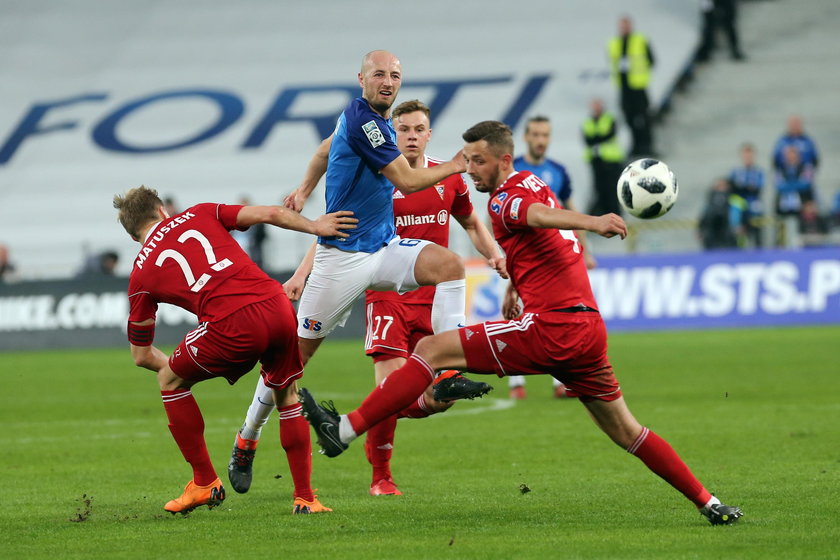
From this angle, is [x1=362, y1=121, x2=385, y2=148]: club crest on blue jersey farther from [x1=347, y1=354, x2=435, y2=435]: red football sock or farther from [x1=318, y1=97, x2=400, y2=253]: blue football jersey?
[x1=347, y1=354, x2=435, y2=435]: red football sock

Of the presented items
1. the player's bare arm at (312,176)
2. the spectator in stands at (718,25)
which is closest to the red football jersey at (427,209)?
the player's bare arm at (312,176)

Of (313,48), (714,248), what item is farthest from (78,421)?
(313,48)

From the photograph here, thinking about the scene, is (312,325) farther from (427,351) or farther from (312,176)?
(427,351)

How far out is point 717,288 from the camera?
22406 mm

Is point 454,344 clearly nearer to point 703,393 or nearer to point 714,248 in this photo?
point 703,393

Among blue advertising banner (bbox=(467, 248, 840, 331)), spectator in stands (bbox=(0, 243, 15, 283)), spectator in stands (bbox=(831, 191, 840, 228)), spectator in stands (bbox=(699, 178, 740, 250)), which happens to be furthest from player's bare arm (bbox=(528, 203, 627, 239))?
spectator in stands (bbox=(0, 243, 15, 283))

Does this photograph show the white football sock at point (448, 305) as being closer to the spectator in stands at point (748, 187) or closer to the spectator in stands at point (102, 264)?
the spectator in stands at point (102, 264)

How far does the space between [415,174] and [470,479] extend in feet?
7.16

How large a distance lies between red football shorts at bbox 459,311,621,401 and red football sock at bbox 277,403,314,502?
120 centimetres

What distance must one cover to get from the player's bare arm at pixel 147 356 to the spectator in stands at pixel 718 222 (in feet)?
59.0

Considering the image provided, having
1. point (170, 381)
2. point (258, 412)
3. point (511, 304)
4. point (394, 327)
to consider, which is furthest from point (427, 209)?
point (170, 381)

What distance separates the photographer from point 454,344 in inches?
267

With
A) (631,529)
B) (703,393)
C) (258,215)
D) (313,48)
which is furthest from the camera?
(313,48)

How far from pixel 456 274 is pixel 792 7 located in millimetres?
25187
